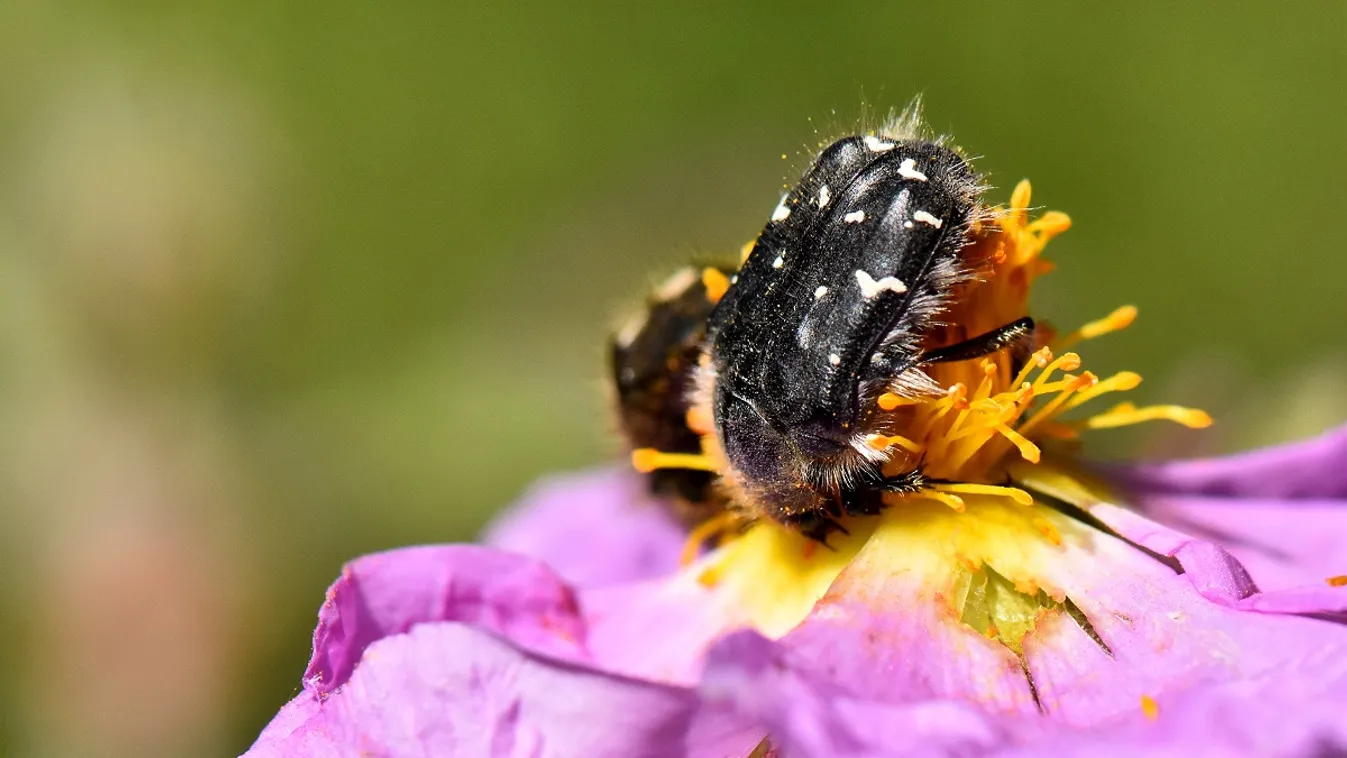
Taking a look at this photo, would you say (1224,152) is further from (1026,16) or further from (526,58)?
(526,58)

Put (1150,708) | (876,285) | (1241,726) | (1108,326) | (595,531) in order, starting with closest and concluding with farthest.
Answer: (1241,726) → (1150,708) → (876,285) → (1108,326) → (595,531)

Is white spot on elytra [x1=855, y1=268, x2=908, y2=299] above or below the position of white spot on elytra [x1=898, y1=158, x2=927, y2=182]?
below

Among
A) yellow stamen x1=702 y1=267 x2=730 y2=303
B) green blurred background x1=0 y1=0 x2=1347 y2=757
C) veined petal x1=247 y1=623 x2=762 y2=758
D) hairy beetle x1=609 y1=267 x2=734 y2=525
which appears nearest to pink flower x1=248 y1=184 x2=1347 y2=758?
veined petal x1=247 y1=623 x2=762 y2=758

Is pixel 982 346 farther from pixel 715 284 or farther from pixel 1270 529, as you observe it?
pixel 1270 529

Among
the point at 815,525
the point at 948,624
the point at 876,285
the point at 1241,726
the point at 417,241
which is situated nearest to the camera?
the point at 1241,726

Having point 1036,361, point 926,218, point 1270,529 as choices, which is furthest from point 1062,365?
point 1270,529

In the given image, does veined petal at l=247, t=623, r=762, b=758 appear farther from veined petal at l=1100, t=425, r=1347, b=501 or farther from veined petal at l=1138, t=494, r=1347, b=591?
veined petal at l=1100, t=425, r=1347, b=501

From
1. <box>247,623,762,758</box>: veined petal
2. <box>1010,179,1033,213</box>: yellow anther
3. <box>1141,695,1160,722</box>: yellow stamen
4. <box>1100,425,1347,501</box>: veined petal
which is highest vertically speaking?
<box>1010,179,1033,213</box>: yellow anther
